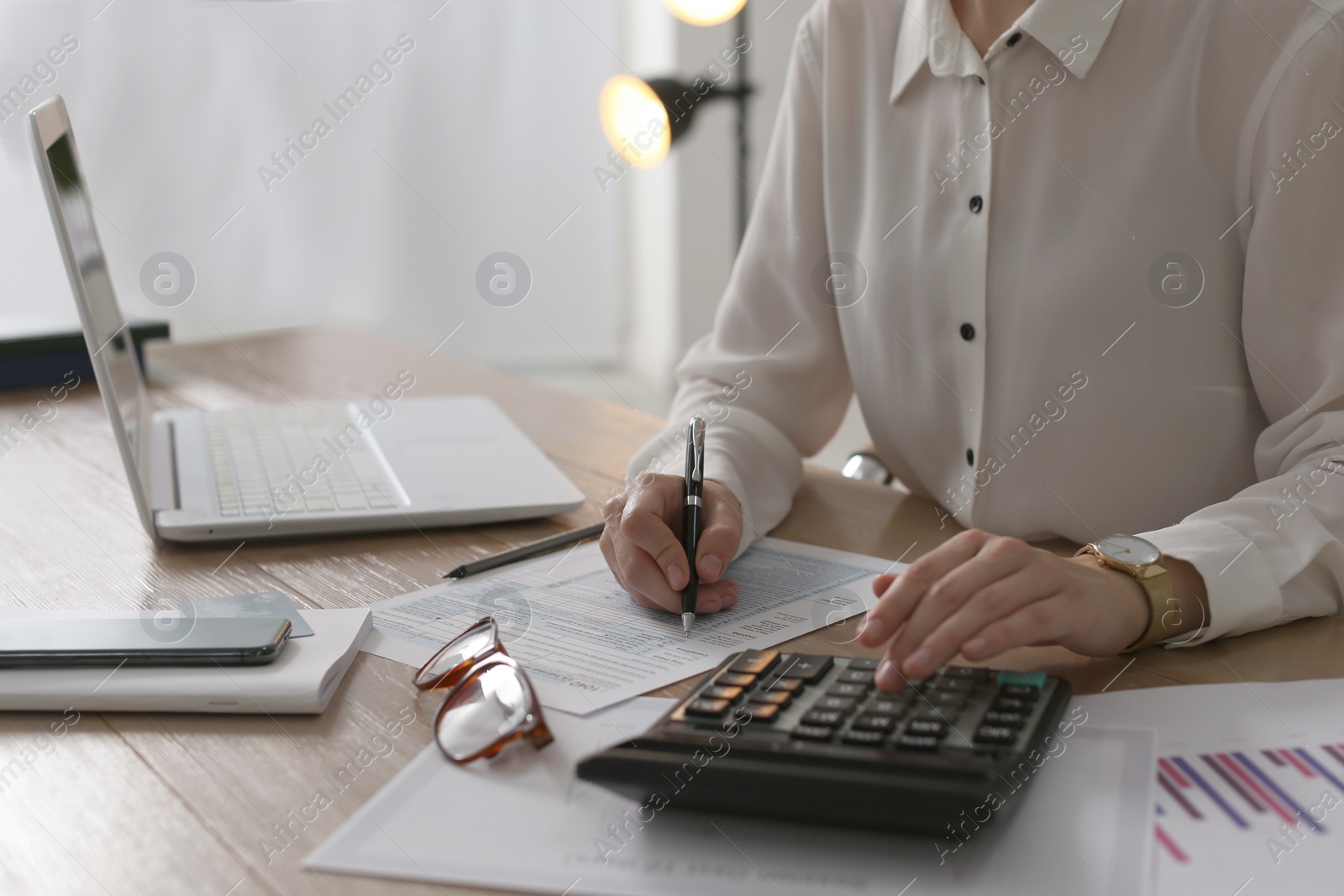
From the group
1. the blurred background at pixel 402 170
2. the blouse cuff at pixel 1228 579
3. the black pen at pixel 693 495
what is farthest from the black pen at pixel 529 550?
the blurred background at pixel 402 170

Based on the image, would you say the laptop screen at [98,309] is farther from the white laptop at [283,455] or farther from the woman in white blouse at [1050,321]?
the woman in white blouse at [1050,321]

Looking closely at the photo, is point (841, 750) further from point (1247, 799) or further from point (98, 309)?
point (98, 309)

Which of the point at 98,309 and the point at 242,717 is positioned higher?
the point at 98,309

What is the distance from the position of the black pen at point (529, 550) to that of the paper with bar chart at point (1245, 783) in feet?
1.54

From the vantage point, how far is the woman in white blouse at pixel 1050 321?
0.77 metres

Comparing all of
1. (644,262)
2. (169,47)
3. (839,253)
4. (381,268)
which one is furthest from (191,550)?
(644,262)

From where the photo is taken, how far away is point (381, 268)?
3.65 meters

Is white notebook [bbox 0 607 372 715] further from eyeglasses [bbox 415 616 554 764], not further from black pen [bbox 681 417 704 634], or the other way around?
black pen [bbox 681 417 704 634]

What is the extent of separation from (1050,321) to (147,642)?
796 millimetres

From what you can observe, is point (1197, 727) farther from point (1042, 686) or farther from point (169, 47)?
point (169, 47)

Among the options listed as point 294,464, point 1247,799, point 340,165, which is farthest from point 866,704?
point 340,165

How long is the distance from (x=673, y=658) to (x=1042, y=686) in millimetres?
237

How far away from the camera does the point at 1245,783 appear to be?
1.87 ft

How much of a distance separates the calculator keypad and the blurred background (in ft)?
7.40
